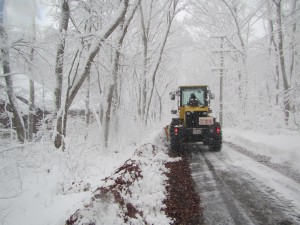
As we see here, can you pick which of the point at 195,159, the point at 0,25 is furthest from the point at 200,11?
the point at 0,25

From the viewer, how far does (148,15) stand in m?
19.5

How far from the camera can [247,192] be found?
617 cm

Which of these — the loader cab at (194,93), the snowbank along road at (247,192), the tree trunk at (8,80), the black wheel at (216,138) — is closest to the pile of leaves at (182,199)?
the snowbank along road at (247,192)

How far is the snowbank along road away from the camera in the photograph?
484cm

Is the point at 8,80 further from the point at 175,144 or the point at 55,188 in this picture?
the point at 175,144

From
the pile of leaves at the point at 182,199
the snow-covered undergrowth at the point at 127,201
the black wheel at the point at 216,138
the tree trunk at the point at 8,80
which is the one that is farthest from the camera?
the black wheel at the point at 216,138

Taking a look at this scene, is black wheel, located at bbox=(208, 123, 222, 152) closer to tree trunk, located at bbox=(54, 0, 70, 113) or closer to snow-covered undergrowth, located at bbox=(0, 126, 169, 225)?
snow-covered undergrowth, located at bbox=(0, 126, 169, 225)

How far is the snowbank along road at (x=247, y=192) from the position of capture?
4844 millimetres

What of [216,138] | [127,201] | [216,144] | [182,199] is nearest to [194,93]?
[216,138]

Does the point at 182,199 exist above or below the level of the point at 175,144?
below

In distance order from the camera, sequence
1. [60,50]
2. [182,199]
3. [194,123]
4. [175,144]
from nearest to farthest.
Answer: [182,199]
[60,50]
[175,144]
[194,123]

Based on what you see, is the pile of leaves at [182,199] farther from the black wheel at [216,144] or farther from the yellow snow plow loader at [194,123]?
the black wheel at [216,144]

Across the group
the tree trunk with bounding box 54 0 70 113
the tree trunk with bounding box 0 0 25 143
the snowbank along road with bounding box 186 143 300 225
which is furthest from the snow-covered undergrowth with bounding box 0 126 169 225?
the tree trunk with bounding box 0 0 25 143

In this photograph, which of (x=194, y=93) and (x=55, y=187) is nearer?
(x=55, y=187)
